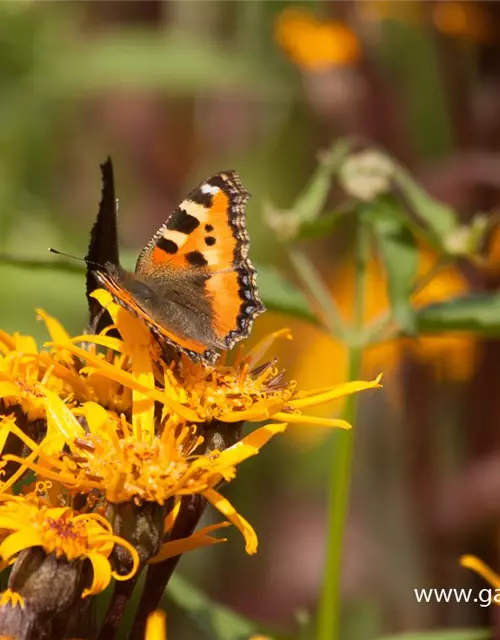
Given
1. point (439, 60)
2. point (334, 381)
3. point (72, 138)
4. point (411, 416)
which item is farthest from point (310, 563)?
point (72, 138)

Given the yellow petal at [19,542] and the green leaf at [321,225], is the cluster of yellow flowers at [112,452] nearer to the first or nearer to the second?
the yellow petal at [19,542]

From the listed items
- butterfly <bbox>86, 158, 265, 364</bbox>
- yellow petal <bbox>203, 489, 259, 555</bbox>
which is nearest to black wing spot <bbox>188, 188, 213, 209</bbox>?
butterfly <bbox>86, 158, 265, 364</bbox>

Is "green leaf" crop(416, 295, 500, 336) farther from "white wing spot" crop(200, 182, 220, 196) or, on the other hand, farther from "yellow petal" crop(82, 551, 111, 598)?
"yellow petal" crop(82, 551, 111, 598)

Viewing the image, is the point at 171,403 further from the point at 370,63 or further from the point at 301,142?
the point at 301,142

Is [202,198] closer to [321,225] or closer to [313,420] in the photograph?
[321,225]

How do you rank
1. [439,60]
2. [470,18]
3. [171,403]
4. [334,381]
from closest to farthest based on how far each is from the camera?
[171,403], [470,18], [439,60], [334,381]

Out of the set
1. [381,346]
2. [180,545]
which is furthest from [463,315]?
[381,346]

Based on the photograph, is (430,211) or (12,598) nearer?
(12,598)
